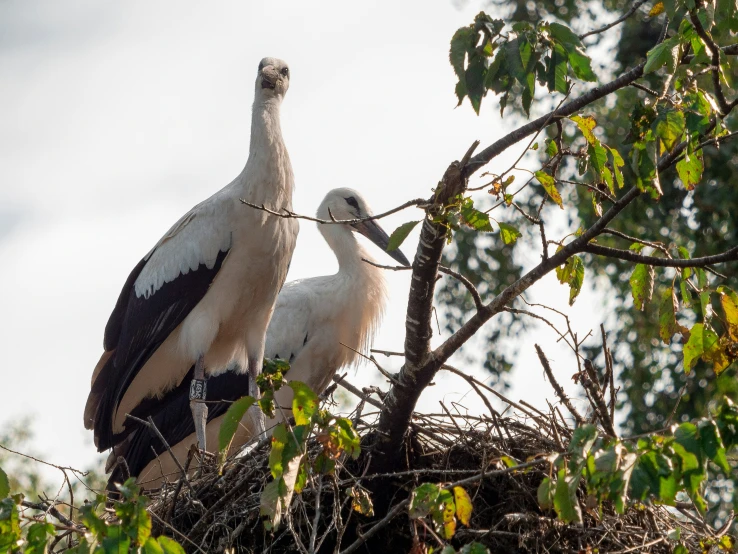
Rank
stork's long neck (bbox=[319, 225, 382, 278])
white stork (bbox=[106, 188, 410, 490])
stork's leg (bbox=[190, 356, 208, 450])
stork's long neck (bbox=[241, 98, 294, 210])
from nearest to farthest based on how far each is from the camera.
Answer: stork's long neck (bbox=[241, 98, 294, 210])
stork's leg (bbox=[190, 356, 208, 450])
white stork (bbox=[106, 188, 410, 490])
stork's long neck (bbox=[319, 225, 382, 278])

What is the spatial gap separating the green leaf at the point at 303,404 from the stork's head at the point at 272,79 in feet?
11.3

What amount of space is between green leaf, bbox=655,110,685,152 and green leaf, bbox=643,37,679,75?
13 centimetres

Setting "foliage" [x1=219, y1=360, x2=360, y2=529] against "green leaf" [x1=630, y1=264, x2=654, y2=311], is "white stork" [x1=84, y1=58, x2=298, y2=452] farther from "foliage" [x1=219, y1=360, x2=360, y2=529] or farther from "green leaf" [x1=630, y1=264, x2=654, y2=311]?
"foliage" [x1=219, y1=360, x2=360, y2=529]

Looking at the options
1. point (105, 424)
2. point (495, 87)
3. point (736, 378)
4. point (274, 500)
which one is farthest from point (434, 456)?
point (736, 378)

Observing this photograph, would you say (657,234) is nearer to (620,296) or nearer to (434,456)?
(620,296)

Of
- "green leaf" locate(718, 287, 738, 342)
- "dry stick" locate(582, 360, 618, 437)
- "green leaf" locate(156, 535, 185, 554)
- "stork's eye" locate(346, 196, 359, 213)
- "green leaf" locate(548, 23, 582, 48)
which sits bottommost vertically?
"green leaf" locate(156, 535, 185, 554)

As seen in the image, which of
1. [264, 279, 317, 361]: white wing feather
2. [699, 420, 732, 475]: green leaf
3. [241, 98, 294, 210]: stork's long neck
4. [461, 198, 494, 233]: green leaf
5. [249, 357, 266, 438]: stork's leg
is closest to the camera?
[699, 420, 732, 475]: green leaf

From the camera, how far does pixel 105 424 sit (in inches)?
224

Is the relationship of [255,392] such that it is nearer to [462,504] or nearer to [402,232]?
[402,232]

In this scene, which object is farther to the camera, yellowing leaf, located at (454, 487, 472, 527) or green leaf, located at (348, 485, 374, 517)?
green leaf, located at (348, 485, 374, 517)

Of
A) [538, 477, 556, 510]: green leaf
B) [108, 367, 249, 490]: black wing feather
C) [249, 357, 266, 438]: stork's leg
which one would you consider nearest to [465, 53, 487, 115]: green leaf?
[538, 477, 556, 510]: green leaf

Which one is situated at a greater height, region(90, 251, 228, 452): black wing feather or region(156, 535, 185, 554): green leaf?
region(90, 251, 228, 452): black wing feather

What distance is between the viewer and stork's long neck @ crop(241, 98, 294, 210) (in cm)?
542

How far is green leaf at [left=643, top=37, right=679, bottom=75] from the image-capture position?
2568mm
